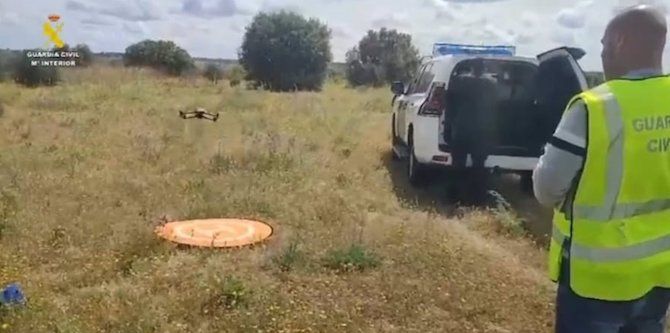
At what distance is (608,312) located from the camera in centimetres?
211

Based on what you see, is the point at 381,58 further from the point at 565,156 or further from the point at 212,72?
the point at 565,156

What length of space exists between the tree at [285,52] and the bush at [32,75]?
1358 centimetres

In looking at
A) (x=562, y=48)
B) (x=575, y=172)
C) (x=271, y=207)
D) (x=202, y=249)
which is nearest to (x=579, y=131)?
(x=575, y=172)

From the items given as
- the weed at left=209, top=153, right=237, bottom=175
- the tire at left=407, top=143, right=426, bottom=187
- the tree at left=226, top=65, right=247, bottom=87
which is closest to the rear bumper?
the tire at left=407, top=143, right=426, bottom=187

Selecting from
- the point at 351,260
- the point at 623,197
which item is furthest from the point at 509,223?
the point at 623,197

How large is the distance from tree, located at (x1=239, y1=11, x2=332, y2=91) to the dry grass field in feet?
96.3

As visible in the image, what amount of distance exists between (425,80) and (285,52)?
32561 millimetres

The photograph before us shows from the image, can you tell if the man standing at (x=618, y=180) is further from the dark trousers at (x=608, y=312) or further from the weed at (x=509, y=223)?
the weed at (x=509, y=223)

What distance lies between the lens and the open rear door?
580 cm

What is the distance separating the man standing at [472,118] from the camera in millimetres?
6512

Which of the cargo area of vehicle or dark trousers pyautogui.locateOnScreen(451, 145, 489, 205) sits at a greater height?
the cargo area of vehicle

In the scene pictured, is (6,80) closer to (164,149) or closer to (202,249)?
(164,149)

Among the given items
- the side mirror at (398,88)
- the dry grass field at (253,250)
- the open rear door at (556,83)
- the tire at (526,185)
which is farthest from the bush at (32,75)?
the open rear door at (556,83)

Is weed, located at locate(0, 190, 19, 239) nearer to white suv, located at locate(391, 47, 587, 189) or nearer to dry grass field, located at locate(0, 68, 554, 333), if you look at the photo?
dry grass field, located at locate(0, 68, 554, 333)
